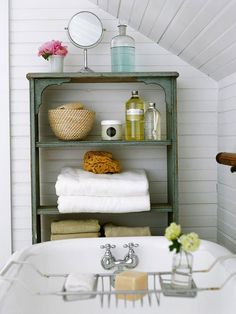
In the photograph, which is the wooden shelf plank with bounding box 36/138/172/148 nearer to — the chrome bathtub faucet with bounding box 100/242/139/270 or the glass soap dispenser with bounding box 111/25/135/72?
the glass soap dispenser with bounding box 111/25/135/72

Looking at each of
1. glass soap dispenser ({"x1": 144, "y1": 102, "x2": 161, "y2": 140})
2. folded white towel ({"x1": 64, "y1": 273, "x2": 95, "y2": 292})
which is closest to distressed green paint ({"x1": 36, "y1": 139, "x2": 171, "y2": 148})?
glass soap dispenser ({"x1": 144, "y1": 102, "x2": 161, "y2": 140})

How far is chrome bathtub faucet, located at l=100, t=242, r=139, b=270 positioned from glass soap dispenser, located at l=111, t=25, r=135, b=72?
97cm

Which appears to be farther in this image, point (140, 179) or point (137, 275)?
point (140, 179)

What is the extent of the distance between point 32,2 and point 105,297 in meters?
1.73

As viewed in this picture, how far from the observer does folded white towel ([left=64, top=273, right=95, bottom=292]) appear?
74.4 inches

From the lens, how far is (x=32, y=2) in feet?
10.2

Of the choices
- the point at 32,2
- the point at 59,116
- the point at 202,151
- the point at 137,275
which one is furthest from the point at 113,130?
the point at 137,275

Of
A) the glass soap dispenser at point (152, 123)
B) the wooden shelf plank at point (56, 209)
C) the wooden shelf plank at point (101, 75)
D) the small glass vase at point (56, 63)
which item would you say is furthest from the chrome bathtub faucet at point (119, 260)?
the small glass vase at point (56, 63)

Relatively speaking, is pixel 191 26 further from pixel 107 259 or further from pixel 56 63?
pixel 107 259

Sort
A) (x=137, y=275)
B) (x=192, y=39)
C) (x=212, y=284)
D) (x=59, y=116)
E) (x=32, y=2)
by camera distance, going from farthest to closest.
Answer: (x=32, y=2) < (x=59, y=116) < (x=192, y=39) < (x=212, y=284) < (x=137, y=275)

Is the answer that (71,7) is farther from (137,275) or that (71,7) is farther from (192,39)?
(137,275)

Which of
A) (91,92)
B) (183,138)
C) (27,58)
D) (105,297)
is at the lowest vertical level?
(105,297)

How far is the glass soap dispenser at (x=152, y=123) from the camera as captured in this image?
9.77 ft

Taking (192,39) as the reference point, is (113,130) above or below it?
below
